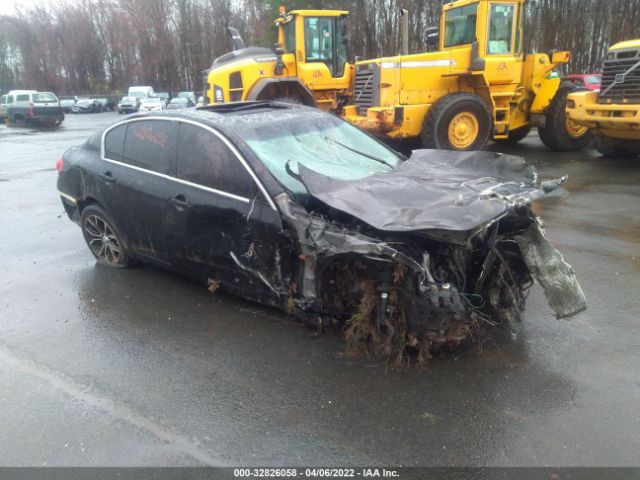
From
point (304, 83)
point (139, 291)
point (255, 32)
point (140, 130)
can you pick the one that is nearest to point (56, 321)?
point (139, 291)

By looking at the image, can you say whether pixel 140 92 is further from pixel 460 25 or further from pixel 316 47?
pixel 460 25

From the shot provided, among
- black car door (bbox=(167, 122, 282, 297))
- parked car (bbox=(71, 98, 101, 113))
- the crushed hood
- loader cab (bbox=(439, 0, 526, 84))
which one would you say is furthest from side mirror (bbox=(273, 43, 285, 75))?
parked car (bbox=(71, 98, 101, 113))

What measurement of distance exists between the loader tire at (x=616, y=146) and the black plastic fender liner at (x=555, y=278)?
851cm

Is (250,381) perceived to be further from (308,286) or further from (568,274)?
(568,274)

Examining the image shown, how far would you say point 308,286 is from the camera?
11.6 ft

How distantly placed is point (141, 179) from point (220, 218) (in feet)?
3.55

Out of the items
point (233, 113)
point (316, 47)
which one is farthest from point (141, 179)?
point (316, 47)

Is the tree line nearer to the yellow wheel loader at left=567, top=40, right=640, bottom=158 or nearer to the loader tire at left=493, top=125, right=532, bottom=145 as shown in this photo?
the loader tire at left=493, top=125, right=532, bottom=145

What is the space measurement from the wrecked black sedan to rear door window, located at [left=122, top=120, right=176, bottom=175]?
0.01m

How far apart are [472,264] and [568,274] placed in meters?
0.61

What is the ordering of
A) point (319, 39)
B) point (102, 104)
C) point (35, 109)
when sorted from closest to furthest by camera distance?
point (319, 39) → point (35, 109) → point (102, 104)

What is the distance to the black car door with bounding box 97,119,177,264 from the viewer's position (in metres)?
4.34

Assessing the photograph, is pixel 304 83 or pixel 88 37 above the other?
pixel 88 37

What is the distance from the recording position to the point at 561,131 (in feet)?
37.2
